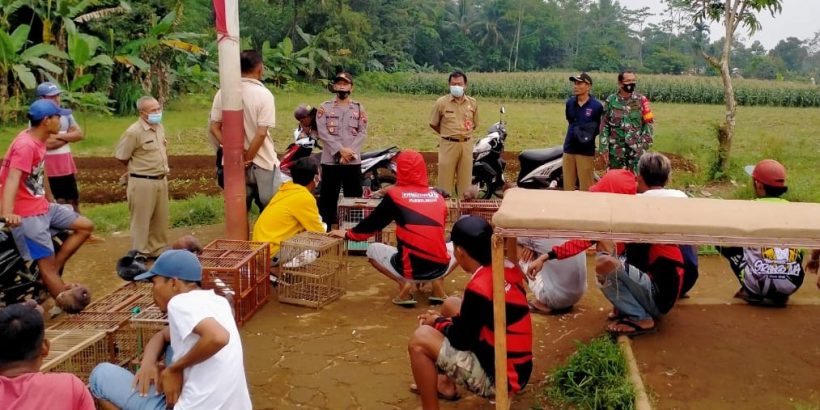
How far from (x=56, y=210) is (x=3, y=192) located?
2.08 ft

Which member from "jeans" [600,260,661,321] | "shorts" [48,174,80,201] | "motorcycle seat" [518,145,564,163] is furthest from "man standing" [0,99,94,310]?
"motorcycle seat" [518,145,564,163]

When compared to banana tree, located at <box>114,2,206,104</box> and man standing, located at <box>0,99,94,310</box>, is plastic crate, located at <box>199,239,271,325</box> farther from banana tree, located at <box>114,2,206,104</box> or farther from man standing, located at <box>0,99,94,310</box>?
banana tree, located at <box>114,2,206,104</box>

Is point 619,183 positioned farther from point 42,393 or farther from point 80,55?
point 80,55

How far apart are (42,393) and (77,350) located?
49.3 inches

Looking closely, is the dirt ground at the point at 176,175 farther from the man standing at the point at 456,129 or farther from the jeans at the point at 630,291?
the jeans at the point at 630,291

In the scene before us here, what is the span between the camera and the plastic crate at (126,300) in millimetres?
4996

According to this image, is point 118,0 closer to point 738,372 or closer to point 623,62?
point 738,372

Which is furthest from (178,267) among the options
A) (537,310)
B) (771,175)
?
(771,175)

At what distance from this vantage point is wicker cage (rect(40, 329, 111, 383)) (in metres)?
4.09

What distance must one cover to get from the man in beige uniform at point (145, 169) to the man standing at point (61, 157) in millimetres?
706

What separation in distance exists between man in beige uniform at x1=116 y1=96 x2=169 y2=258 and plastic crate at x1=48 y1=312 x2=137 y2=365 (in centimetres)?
266

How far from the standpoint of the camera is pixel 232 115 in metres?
6.61

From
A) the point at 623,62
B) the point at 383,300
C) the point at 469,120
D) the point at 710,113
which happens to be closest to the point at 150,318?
the point at 383,300

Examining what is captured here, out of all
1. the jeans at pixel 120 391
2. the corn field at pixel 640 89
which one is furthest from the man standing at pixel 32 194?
the corn field at pixel 640 89
